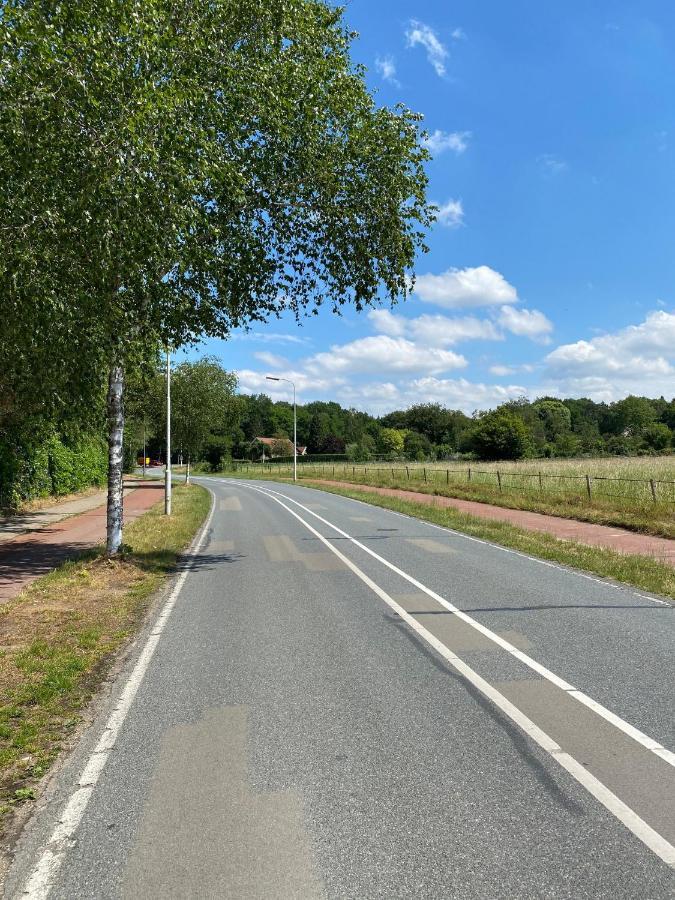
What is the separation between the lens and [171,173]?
7.07 metres

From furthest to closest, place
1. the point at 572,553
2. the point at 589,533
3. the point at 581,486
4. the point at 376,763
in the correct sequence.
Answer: the point at 581,486
the point at 589,533
the point at 572,553
the point at 376,763

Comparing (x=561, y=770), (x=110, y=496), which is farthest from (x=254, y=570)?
(x=561, y=770)

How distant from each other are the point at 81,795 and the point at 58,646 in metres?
3.36

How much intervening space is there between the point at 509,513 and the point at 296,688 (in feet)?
62.7

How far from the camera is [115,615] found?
8.22 meters

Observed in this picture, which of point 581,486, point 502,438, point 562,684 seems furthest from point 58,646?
point 502,438

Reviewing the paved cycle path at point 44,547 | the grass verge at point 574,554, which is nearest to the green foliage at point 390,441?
the grass verge at point 574,554

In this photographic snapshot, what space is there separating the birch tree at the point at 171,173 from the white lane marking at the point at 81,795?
3.92m

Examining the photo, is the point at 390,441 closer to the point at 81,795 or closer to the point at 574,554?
the point at 574,554

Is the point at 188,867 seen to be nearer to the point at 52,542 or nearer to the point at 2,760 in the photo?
the point at 2,760

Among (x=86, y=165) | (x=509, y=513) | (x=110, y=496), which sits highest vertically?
(x=86, y=165)

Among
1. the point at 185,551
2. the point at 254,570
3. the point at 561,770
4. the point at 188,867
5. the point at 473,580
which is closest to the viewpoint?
the point at 188,867

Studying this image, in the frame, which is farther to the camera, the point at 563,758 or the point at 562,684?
the point at 562,684

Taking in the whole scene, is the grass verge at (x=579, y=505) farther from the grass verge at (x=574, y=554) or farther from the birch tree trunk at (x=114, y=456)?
the birch tree trunk at (x=114, y=456)
